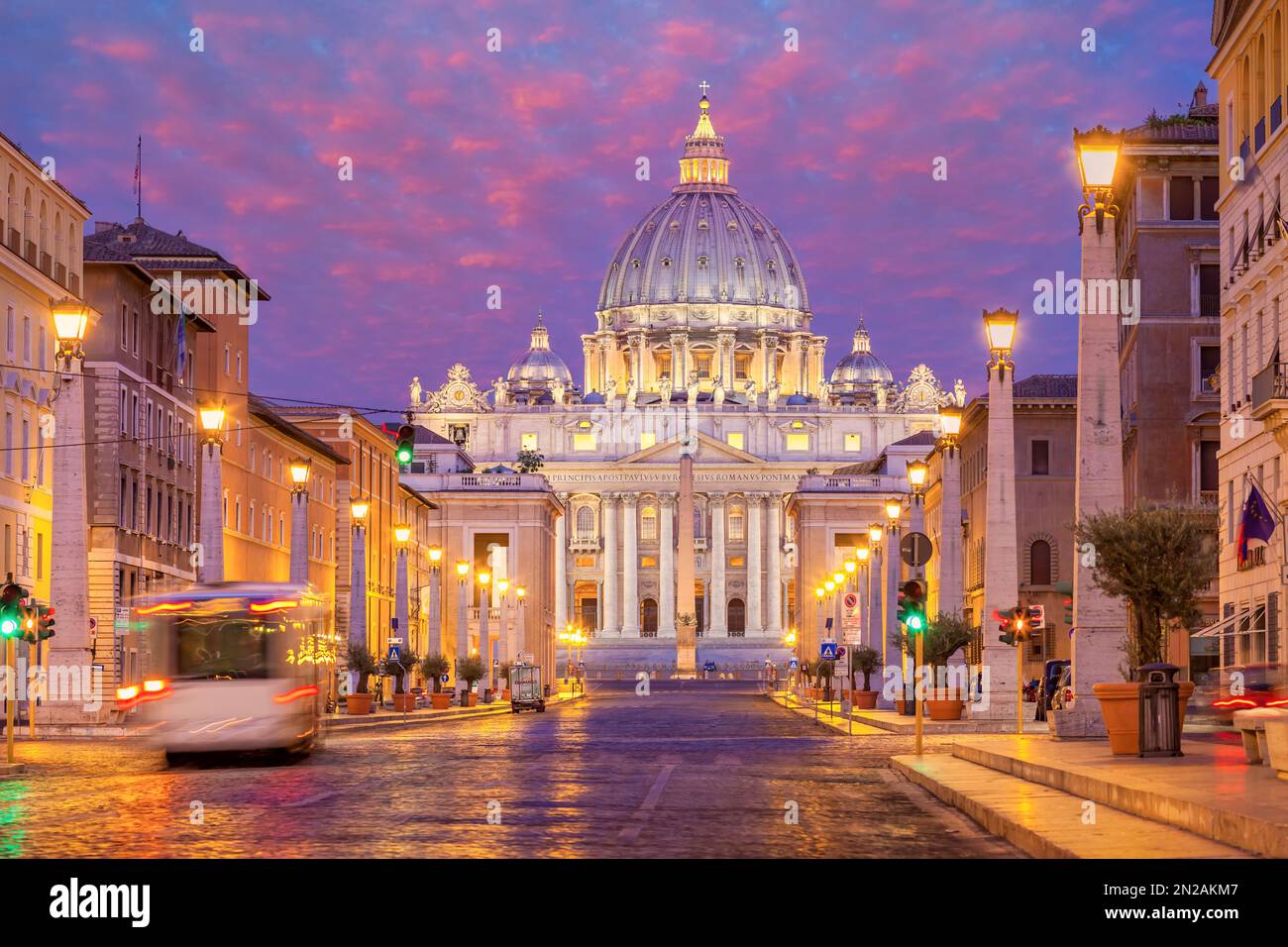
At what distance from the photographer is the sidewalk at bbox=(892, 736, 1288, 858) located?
1478 cm

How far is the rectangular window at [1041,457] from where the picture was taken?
91250 millimetres

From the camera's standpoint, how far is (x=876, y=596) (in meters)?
76.1

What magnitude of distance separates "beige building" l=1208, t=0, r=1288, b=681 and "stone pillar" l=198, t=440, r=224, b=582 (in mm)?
21725

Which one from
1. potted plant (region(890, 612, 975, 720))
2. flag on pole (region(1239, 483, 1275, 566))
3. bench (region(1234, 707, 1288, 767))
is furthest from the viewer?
potted plant (region(890, 612, 975, 720))

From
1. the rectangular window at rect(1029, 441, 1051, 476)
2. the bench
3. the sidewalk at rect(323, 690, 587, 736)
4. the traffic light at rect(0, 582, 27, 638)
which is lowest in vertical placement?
the sidewalk at rect(323, 690, 587, 736)

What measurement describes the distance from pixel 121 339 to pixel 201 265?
42.8ft

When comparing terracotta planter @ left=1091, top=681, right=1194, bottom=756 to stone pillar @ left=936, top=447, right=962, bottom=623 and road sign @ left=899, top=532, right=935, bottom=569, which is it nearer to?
road sign @ left=899, top=532, right=935, bottom=569

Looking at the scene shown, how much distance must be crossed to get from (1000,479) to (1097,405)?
357 inches

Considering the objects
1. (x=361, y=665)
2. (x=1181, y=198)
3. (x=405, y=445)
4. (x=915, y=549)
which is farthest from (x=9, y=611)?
(x=1181, y=198)

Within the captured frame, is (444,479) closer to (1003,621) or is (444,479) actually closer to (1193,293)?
(1193,293)

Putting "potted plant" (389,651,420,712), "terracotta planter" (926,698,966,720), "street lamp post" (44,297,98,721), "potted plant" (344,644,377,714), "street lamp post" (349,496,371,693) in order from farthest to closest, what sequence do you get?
"potted plant" (344,644,377,714) → "potted plant" (389,651,420,712) → "street lamp post" (349,496,371,693) → "terracotta planter" (926,698,966,720) → "street lamp post" (44,297,98,721)

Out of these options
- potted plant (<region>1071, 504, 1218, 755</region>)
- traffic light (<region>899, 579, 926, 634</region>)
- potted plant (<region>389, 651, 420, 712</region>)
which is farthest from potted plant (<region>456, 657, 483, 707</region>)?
potted plant (<region>1071, 504, 1218, 755</region>)

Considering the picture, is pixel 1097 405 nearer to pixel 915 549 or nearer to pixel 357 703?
pixel 915 549
